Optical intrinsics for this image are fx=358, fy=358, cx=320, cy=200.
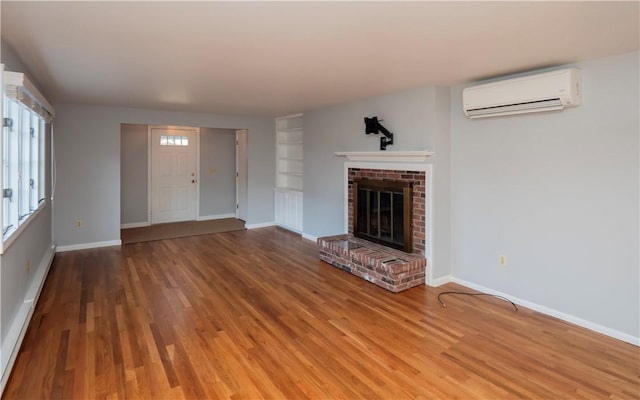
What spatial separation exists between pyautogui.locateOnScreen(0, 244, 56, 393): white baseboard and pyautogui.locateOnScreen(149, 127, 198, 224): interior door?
3.44 meters

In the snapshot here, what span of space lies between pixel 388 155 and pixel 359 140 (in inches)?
30.5

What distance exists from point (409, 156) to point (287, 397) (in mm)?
2736

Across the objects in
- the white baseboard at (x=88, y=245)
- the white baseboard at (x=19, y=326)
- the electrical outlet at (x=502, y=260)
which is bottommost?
the white baseboard at (x=19, y=326)

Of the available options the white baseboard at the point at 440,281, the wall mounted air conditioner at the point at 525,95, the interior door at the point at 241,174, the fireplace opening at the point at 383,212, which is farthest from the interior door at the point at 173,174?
the wall mounted air conditioner at the point at 525,95

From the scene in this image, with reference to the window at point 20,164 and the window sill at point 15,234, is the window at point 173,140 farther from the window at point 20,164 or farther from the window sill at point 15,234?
the window sill at point 15,234

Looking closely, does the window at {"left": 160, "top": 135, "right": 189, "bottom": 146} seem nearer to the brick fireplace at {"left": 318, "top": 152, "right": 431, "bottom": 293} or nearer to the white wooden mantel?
the white wooden mantel

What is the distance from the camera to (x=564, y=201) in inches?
120

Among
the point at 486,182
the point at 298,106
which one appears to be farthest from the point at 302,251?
the point at 486,182

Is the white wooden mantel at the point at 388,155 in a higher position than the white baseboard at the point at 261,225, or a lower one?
higher

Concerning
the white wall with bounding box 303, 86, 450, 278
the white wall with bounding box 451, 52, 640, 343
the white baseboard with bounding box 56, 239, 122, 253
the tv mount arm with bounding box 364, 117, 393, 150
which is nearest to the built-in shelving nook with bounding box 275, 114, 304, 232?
the white wall with bounding box 303, 86, 450, 278

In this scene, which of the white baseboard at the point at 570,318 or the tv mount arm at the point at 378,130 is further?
the tv mount arm at the point at 378,130

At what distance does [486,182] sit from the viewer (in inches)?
143

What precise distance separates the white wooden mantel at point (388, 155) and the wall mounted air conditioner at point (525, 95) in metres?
0.61

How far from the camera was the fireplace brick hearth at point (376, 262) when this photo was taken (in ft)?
12.1
